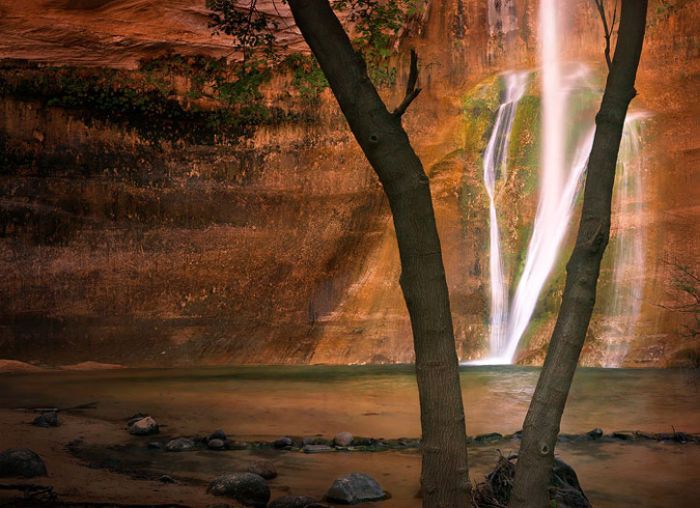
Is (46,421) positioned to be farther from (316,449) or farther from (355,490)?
(355,490)

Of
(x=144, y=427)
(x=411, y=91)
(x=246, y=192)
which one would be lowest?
(x=144, y=427)

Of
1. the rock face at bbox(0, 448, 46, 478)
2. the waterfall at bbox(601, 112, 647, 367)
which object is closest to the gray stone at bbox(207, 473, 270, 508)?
the rock face at bbox(0, 448, 46, 478)

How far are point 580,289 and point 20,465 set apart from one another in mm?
4001

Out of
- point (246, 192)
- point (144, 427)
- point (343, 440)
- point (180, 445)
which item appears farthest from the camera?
point (246, 192)

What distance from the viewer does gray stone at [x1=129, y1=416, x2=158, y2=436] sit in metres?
8.50

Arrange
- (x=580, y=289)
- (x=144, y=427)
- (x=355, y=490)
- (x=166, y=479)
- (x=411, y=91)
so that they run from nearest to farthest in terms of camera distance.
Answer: (x=411, y=91)
(x=580, y=289)
(x=355, y=490)
(x=166, y=479)
(x=144, y=427)

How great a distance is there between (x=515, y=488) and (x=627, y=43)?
2.20m

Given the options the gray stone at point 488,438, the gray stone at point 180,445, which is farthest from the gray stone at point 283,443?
the gray stone at point 488,438

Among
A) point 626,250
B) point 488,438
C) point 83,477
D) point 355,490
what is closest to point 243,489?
point 355,490

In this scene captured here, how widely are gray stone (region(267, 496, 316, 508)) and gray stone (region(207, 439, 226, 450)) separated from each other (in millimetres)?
2435

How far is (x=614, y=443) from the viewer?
8336 millimetres

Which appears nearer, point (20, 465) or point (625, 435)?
point (20, 465)

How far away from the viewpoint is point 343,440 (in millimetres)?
8133

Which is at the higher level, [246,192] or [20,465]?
[246,192]
